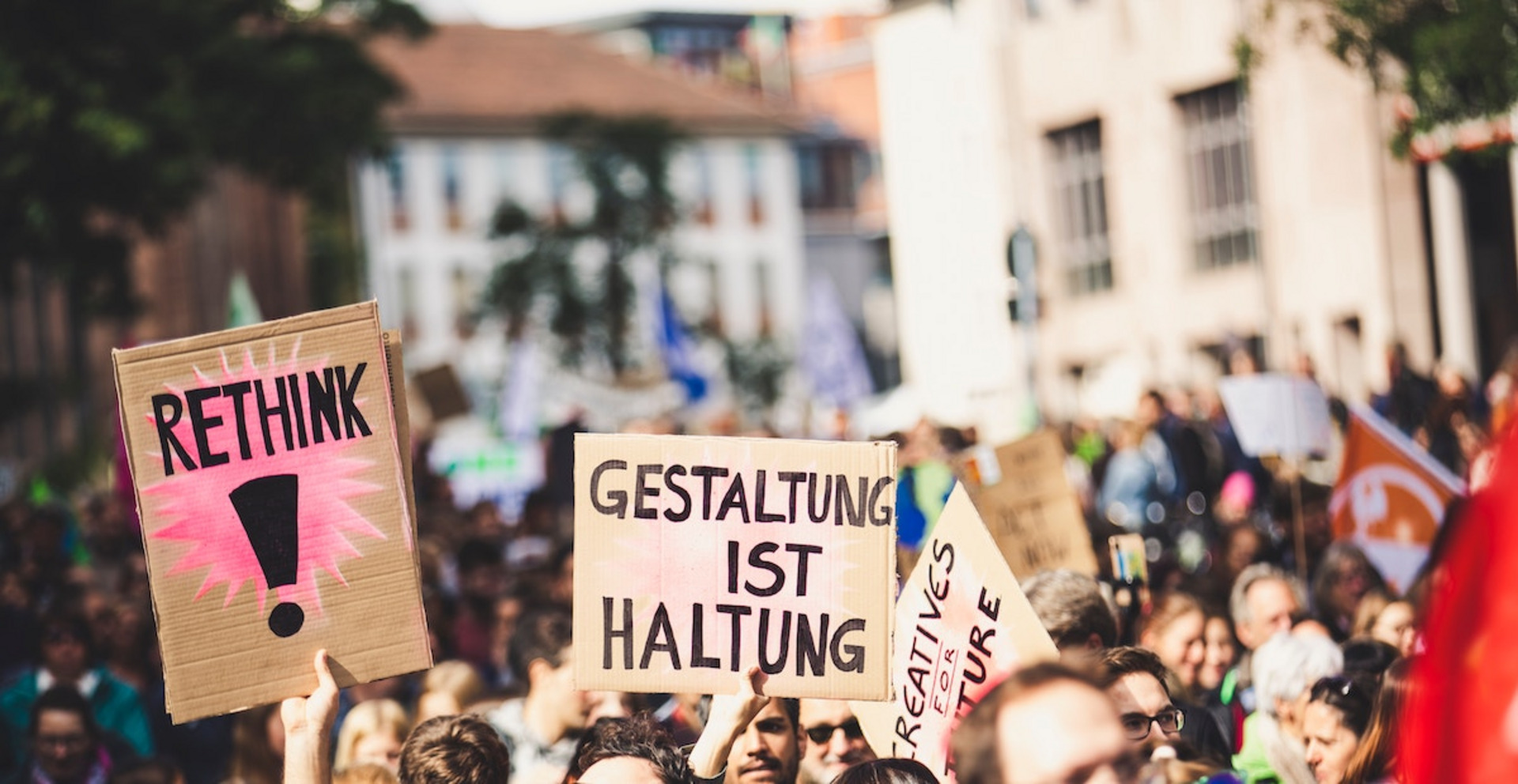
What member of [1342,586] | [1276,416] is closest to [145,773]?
[1342,586]

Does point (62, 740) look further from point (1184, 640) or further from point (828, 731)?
point (1184, 640)

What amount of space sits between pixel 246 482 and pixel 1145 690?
211cm

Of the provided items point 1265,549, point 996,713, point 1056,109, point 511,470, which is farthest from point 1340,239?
point 996,713

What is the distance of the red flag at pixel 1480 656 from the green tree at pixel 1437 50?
9892 mm

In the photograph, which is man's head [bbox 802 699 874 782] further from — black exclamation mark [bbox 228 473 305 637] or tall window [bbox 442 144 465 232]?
tall window [bbox 442 144 465 232]

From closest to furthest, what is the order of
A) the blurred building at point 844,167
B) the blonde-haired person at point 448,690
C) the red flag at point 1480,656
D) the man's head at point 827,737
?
1. the red flag at point 1480,656
2. the man's head at point 827,737
3. the blonde-haired person at point 448,690
4. the blurred building at point 844,167

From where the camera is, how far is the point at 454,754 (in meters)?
6.40

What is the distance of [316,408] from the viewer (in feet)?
19.1

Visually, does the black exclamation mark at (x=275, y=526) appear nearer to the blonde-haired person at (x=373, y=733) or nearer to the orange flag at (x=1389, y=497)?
the blonde-haired person at (x=373, y=733)

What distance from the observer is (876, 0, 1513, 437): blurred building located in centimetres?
3133

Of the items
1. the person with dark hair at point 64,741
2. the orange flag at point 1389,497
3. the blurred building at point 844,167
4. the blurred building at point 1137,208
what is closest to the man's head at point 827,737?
the person with dark hair at point 64,741

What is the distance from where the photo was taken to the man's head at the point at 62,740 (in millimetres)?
9000

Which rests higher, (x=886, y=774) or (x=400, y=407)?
(x=400, y=407)

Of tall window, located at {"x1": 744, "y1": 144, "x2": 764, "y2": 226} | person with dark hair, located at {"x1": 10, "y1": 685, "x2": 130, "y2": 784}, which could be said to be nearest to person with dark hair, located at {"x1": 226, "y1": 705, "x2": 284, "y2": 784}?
person with dark hair, located at {"x1": 10, "y1": 685, "x2": 130, "y2": 784}
